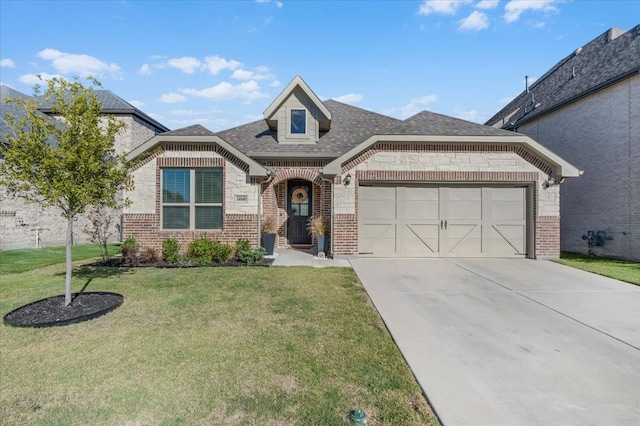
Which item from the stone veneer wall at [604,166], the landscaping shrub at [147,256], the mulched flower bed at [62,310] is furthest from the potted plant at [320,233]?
the stone veneer wall at [604,166]

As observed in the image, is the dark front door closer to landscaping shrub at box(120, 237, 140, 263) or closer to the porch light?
the porch light

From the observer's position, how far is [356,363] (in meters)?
3.64

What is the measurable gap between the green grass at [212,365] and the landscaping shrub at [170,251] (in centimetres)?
361

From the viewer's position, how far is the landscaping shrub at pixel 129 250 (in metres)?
9.90

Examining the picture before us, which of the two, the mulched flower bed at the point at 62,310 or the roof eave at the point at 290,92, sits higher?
the roof eave at the point at 290,92

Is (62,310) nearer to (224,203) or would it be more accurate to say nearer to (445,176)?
(224,203)

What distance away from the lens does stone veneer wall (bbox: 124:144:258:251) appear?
10.6 meters

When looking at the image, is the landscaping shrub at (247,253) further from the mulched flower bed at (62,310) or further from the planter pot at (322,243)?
the mulched flower bed at (62,310)

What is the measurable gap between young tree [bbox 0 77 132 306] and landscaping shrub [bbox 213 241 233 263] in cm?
454

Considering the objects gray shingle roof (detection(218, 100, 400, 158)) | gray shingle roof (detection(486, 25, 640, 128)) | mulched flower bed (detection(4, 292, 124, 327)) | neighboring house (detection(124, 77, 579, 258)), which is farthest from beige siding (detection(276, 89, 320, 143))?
gray shingle roof (detection(486, 25, 640, 128))

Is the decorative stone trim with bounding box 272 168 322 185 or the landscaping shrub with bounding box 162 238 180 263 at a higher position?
the decorative stone trim with bounding box 272 168 322 185

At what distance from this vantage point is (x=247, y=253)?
31.8 feet

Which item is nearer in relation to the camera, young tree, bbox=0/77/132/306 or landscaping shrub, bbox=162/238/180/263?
young tree, bbox=0/77/132/306

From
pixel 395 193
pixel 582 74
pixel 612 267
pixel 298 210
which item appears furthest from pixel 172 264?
pixel 582 74
